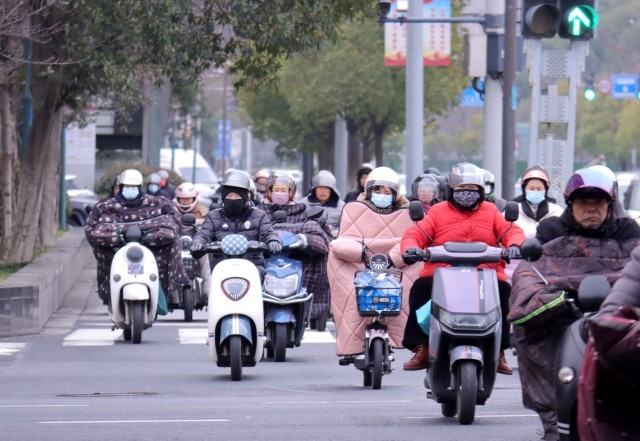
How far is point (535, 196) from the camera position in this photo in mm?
14977

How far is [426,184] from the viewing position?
1666 cm

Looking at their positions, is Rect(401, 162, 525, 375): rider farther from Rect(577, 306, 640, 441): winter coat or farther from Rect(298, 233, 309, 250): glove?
Rect(577, 306, 640, 441): winter coat

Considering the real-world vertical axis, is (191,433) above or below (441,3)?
below

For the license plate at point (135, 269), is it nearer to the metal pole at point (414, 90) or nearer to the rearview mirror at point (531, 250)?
the rearview mirror at point (531, 250)

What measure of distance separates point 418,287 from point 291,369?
3944 mm

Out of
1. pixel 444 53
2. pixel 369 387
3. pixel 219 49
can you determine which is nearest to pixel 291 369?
pixel 369 387

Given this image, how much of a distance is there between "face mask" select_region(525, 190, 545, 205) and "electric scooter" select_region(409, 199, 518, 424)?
434cm

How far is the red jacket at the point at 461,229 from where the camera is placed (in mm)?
11234

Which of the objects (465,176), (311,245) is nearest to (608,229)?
(465,176)

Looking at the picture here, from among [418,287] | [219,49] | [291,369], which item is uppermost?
[219,49]

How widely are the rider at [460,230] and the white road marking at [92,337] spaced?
Result: 709 cm

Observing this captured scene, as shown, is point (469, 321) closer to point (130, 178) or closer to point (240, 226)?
point (240, 226)

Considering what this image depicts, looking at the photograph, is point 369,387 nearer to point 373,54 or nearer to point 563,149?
point 563,149

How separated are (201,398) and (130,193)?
559 cm
